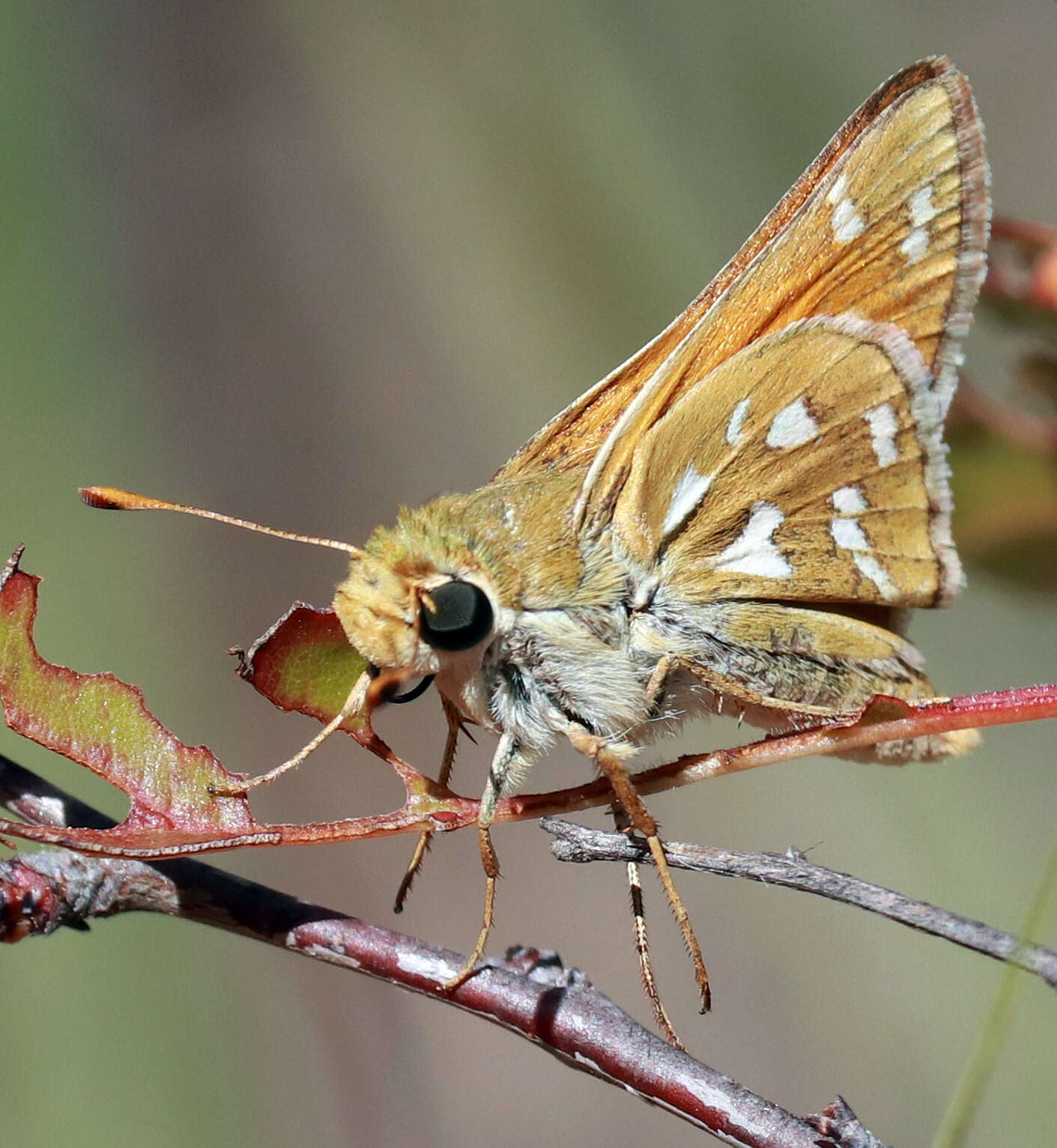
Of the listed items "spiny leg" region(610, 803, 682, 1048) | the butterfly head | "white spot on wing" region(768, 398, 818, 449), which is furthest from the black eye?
"white spot on wing" region(768, 398, 818, 449)

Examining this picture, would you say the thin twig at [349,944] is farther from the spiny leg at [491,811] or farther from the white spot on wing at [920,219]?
the white spot on wing at [920,219]

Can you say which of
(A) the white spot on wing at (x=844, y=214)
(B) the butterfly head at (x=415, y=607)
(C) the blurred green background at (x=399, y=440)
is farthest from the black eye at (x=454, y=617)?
(C) the blurred green background at (x=399, y=440)

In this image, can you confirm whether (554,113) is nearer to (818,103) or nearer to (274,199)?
(818,103)

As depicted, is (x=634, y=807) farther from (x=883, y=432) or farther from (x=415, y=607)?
(x=883, y=432)

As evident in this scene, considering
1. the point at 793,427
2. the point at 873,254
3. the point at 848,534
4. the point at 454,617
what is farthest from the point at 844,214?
the point at 454,617

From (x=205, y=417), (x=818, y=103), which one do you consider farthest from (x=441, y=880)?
(x=818, y=103)

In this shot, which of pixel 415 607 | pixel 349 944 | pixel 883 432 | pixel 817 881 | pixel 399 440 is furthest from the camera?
pixel 399 440
